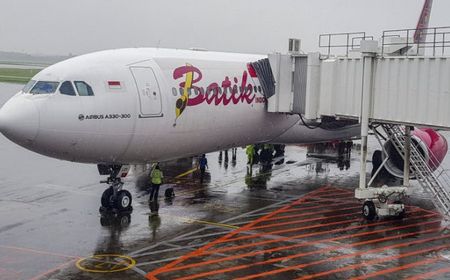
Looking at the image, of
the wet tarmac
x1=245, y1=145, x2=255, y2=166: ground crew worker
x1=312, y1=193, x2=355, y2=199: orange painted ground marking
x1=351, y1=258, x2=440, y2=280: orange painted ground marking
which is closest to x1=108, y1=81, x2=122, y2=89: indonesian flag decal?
the wet tarmac

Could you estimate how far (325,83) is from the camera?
20547 millimetres

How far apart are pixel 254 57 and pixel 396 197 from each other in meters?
8.10

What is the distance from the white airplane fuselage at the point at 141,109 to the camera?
16047mm

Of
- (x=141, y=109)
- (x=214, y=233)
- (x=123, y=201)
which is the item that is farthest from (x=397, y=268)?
(x=123, y=201)

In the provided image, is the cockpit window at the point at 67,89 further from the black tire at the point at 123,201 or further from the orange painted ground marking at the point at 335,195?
the orange painted ground marking at the point at 335,195

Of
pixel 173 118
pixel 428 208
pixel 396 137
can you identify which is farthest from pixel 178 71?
pixel 428 208

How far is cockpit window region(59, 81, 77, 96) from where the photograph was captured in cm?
1652

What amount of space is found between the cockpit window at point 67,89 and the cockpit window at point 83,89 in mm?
167

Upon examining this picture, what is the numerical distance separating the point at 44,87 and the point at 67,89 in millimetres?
672

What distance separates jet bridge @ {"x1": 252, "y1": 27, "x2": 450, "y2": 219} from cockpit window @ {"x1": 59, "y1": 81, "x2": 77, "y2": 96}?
27.1 feet

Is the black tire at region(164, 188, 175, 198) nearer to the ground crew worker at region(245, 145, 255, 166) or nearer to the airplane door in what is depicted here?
the airplane door

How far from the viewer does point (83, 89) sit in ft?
54.9

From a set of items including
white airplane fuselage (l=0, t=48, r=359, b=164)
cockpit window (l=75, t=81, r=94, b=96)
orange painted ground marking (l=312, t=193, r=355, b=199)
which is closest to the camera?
white airplane fuselage (l=0, t=48, r=359, b=164)

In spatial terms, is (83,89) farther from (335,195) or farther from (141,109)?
(335,195)
